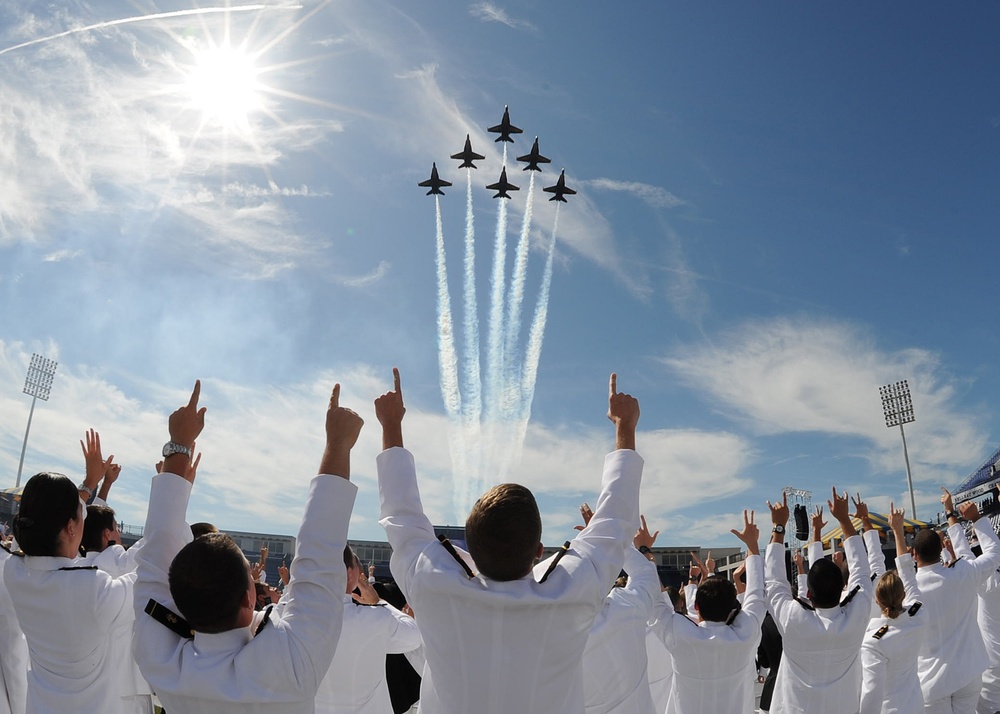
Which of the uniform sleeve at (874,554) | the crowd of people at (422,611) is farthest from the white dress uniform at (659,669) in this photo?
the uniform sleeve at (874,554)

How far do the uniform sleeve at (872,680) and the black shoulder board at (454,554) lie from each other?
6.84m

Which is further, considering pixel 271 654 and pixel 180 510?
pixel 180 510

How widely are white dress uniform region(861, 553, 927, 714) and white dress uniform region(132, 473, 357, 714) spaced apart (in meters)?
7.60

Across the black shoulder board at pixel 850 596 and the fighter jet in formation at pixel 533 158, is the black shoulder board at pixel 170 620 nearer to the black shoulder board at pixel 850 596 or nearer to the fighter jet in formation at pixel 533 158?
the black shoulder board at pixel 850 596

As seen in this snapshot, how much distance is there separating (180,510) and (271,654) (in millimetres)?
1076

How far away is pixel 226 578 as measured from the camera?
125 inches

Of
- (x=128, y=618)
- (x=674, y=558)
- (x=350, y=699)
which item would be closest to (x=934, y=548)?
(x=350, y=699)

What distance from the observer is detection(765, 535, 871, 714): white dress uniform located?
7453 mm

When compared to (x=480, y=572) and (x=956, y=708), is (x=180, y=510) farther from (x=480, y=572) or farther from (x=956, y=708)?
(x=956, y=708)

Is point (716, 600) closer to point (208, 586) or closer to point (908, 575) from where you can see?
point (908, 575)

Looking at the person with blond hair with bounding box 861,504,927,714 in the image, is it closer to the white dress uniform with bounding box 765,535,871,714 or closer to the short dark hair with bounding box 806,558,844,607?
the white dress uniform with bounding box 765,535,871,714

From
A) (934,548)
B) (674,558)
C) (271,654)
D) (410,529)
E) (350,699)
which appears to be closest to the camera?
(271,654)

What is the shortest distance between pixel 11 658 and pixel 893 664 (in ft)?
29.4

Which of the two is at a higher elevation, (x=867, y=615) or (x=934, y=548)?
(x=934, y=548)
